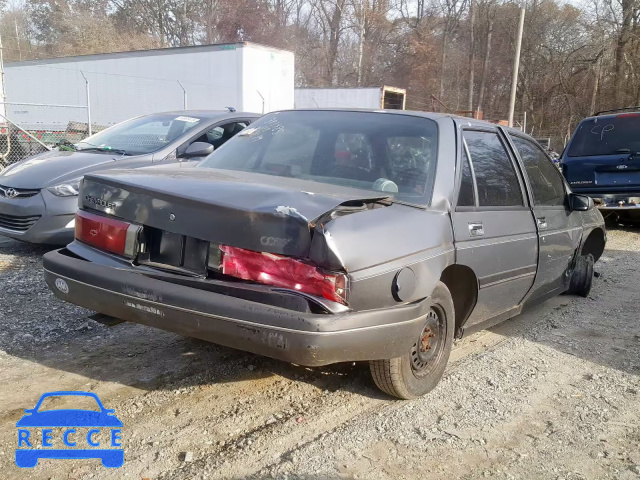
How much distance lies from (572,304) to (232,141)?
354cm

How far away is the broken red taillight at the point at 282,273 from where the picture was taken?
2.66m

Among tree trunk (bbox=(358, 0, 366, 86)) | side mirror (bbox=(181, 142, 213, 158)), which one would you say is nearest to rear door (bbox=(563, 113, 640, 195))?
side mirror (bbox=(181, 142, 213, 158))

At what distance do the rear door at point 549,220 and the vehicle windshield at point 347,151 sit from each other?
1187 millimetres

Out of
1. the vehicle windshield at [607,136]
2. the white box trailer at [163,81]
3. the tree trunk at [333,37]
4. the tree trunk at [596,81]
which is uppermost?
the tree trunk at [333,37]

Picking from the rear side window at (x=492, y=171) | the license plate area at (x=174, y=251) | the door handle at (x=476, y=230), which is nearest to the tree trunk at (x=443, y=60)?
the rear side window at (x=492, y=171)

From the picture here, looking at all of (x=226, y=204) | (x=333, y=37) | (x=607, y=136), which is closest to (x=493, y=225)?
(x=226, y=204)

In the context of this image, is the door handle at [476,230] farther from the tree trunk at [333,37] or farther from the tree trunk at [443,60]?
the tree trunk at [333,37]

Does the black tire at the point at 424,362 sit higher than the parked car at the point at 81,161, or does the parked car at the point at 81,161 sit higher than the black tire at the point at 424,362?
the parked car at the point at 81,161

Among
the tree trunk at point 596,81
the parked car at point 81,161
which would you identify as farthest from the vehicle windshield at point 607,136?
the tree trunk at point 596,81

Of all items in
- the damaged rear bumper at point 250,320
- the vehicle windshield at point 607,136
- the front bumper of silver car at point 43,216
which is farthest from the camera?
the vehicle windshield at point 607,136

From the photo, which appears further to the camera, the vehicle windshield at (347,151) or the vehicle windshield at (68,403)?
the vehicle windshield at (347,151)

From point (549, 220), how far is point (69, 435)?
3559 millimetres

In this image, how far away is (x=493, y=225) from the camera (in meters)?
3.73

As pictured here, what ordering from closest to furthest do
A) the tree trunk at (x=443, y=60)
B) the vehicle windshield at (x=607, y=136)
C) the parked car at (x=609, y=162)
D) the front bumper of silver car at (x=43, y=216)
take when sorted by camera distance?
the front bumper of silver car at (x=43, y=216)
the parked car at (x=609, y=162)
the vehicle windshield at (x=607, y=136)
the tree trunk at (x=443, y=60)
